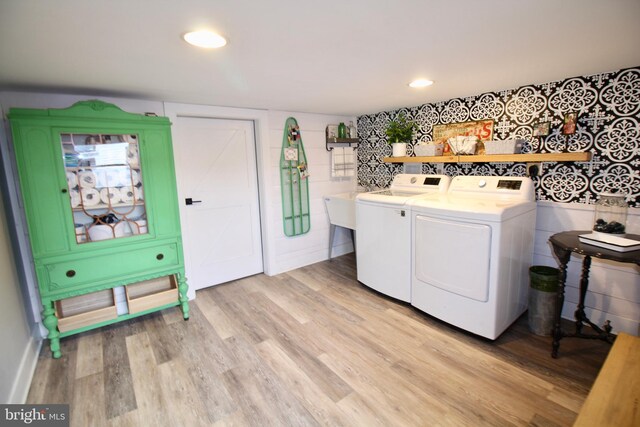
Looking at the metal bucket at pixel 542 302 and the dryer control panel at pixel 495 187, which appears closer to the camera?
the metal bucket at pixel 542 302

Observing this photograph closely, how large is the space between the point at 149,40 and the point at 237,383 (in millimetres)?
1969

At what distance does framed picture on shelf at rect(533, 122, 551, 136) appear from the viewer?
2.46 m

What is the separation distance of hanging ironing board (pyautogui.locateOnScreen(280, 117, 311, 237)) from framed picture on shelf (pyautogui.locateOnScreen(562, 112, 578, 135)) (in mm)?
2511

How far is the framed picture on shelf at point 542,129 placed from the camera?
246 cm

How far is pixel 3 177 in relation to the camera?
2.30 m

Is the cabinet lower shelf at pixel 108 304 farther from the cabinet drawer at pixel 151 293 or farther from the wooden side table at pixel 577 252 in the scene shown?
the wooden side table at pixel 577 252

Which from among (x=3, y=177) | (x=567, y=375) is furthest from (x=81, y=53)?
(x=567, y=375)

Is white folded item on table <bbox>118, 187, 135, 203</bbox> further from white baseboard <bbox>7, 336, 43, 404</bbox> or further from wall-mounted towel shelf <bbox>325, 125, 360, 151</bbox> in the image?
wall-mounted towel shelf <bbox>325, 125, 360, 151</bbox>

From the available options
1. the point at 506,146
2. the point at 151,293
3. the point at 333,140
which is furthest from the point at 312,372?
the point at 333,140

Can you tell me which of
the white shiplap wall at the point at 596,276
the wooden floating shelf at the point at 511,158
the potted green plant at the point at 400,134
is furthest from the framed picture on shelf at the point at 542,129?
the potted green plant at the point at 400,134

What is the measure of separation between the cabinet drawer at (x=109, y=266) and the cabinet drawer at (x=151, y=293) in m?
Result: 0.24

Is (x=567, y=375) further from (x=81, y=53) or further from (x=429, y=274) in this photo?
(x=81, y=53)

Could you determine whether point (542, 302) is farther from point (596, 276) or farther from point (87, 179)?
point (87, 179)

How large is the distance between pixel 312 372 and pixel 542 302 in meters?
1.80
